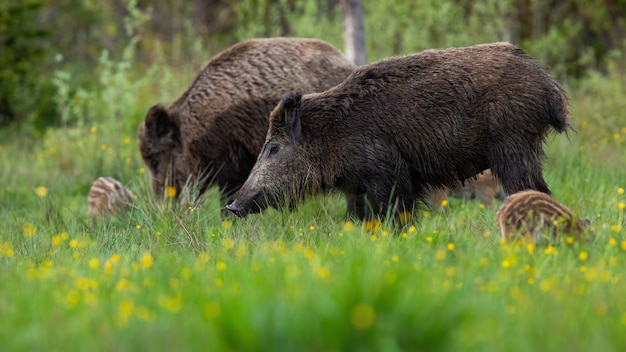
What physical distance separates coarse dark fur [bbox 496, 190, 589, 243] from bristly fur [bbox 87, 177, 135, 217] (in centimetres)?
410

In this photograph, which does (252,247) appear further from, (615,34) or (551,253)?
(615,34)

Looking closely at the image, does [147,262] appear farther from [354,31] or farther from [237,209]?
[354,31]

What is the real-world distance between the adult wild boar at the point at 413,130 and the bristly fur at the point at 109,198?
7.12 ft

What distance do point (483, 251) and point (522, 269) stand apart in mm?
378

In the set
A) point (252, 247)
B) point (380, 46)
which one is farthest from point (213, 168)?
point (380, 46)

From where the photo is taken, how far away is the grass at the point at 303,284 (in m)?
3.30

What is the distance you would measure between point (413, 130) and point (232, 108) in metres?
2.28

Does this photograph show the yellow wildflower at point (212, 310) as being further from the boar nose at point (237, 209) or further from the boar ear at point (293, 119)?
the boar ear at point (293, 119)

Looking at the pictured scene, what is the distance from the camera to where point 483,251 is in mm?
5023

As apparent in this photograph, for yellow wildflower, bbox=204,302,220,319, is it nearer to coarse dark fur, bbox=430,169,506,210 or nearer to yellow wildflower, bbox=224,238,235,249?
yellow wildflower, bbox=224,238,235,249

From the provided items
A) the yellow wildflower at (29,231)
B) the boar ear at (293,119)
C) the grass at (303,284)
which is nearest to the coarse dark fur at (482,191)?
the grass at (303,284)

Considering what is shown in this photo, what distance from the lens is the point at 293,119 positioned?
6863 mm

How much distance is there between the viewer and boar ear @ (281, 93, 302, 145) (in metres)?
6.83

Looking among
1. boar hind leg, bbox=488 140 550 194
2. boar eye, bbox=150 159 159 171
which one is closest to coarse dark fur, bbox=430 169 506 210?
boar hind leg, bbox=488 140 550 194
